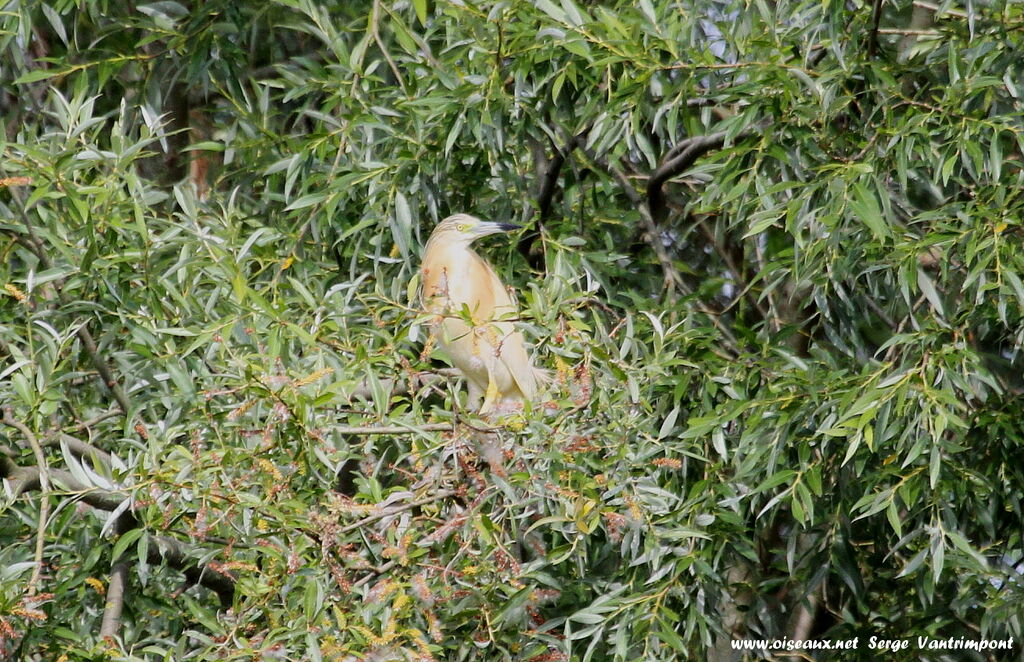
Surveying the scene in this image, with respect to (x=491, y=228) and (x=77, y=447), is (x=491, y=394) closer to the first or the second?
(x=491, y=228)

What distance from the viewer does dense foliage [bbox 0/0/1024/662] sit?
2.72 meters

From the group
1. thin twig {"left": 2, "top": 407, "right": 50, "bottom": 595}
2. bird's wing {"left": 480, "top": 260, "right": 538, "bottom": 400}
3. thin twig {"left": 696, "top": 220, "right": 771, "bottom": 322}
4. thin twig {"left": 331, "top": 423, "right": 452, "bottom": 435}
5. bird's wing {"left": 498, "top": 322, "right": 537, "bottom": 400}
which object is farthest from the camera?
thin twig {"left": 696, "top": 220, "right": 771, "bottom": 322}

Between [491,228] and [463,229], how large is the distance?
10 cm

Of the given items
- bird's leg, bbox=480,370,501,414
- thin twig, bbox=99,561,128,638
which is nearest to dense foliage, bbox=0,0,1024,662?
thin twig, bbox=99,561,128,638

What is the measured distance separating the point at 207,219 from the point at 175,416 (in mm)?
662

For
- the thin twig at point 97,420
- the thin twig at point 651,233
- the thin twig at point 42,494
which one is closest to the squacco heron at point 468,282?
the thin twig at point 651,233

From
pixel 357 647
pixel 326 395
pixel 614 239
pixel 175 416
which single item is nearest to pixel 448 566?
pixel 357 647

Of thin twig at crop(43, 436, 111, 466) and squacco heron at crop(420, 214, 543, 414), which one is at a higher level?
thin twig at crop(43, 436, 111, 466)

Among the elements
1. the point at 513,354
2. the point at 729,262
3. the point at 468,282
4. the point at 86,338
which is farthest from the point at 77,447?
the point at 729,262

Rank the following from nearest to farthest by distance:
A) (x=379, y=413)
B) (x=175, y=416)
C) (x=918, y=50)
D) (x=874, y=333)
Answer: (x=379, y=413) → (x=175, y=416) → (x=918, y=50) → (x=874, y=333)

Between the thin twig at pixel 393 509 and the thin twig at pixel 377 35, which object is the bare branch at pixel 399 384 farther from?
the thin twig at pixel 377 35

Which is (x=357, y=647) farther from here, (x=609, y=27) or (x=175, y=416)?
(x=609, y=27)

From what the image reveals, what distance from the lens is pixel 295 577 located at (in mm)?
2652

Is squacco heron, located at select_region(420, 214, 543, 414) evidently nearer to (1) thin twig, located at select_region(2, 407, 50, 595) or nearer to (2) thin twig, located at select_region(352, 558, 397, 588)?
(2) thin twig, located at select_region(352, 558, 397, 588)
